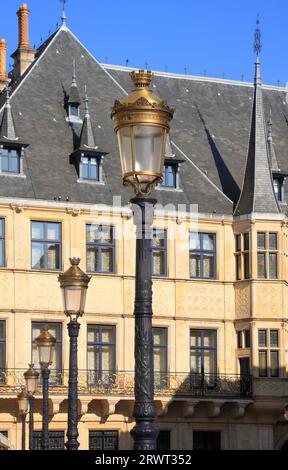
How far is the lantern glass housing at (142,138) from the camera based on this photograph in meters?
13.6

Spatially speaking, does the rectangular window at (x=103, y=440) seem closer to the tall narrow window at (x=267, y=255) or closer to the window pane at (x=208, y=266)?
the window pane at (x=208, y=266)

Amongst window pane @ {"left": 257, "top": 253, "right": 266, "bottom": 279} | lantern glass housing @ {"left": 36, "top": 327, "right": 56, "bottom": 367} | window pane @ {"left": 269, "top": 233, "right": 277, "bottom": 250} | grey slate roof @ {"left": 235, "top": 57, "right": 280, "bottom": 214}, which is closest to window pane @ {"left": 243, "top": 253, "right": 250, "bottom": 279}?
window pane @ {"left": 257, "top": 253, "right": 266, "bottom": 279}

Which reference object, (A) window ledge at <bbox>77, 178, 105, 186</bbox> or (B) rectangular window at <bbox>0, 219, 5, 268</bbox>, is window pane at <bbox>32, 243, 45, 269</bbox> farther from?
(A) window ledge at <bbox>77, 178, 105, 186</bbox>

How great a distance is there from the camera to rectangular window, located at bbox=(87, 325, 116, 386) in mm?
43500

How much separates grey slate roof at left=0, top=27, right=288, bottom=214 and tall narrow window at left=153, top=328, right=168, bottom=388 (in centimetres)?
486

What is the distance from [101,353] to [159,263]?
13.2 ft

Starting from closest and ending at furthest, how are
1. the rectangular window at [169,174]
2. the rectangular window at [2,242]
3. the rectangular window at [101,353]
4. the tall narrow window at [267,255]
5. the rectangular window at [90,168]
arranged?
the rectangular window at [2,242] < the rectangular window at [101,353] < the rectangular window at [90,168] < the tall narrow window at [267,255] < the rectangular window at [169,174]

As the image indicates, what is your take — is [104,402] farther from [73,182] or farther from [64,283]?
[64,283]

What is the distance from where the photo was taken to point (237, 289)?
→ 4606 cm

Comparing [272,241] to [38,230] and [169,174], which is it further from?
[38,230]

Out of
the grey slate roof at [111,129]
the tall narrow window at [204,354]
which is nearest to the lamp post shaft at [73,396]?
the grey slate roof at [111,129]

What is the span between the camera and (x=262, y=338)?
1783 inches

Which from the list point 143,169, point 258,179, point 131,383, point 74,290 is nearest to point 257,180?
point 258,179

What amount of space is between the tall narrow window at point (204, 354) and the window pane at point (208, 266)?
6.86ft
